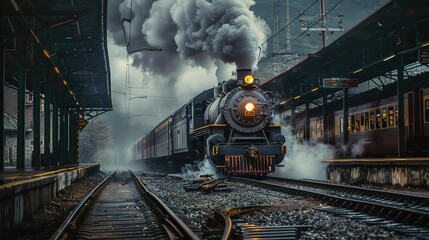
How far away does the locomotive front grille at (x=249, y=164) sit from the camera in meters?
15.3

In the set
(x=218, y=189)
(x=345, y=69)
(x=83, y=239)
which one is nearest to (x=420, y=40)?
(x=345, y=69)

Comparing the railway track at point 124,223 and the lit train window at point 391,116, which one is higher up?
the lit train window at point 391,116

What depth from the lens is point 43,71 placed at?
18.4m

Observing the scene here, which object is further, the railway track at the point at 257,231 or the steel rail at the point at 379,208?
the steel rail at the point at 379,208

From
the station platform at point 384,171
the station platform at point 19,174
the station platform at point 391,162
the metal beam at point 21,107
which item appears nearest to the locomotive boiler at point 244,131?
the station platform at point 391,162

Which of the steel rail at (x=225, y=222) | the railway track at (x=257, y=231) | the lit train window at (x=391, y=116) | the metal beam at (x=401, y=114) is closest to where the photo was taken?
the steel rail at (x=225, y=222)

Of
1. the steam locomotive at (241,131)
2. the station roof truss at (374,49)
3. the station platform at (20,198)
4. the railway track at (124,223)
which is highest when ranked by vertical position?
the station roof truss at (374,49)

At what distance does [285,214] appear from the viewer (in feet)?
25.3

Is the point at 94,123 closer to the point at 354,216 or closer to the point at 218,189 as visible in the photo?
the point at 218,189

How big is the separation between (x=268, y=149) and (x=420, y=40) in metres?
5.99

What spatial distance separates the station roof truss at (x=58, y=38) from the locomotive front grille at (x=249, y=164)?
5762 millimetres

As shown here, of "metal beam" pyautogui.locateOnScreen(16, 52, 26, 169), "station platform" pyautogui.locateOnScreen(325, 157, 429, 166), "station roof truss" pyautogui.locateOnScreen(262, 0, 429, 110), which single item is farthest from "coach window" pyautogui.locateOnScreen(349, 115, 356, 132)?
"metal beam" pyautogui.locateOnScreen(16, 52, 26, 169)

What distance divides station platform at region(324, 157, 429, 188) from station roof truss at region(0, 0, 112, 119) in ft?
29.8

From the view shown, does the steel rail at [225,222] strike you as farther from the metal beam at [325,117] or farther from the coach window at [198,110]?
the metal beam at [325,117]
